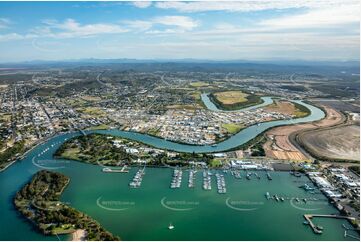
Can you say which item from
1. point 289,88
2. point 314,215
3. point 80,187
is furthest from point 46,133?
point 289,88

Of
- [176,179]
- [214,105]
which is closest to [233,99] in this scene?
[214,105]

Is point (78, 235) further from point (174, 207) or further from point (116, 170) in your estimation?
point (116, 170)

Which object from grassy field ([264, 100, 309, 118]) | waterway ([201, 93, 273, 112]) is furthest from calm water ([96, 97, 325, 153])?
waterway ([201, 93, 273, 112])

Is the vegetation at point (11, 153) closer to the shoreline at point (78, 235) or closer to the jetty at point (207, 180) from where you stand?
the shoreline at point (78, 235)

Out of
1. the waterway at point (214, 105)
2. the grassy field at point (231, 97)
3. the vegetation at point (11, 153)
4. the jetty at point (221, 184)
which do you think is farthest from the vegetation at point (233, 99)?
the vegetation at point (11, 153)

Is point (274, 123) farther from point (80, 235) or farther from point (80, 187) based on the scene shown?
point (80, 235)
